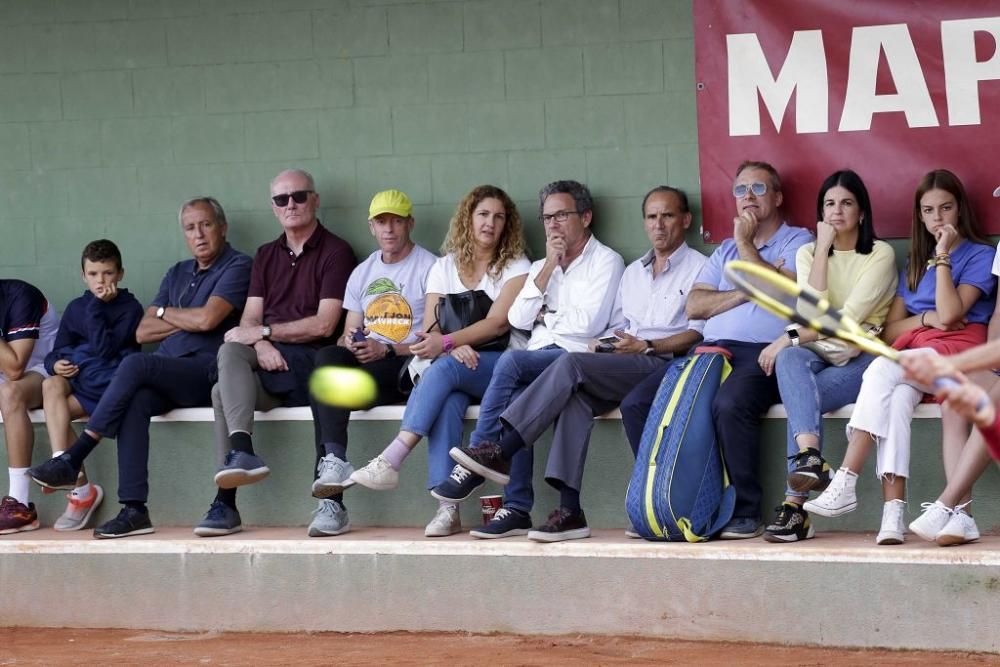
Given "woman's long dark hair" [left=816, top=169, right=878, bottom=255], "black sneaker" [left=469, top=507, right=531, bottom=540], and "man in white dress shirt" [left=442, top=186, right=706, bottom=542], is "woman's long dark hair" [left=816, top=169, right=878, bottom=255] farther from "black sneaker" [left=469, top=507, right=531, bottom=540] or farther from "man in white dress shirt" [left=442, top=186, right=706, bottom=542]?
"black sneaker" [left=469, top=507, right=531, bottom=540]

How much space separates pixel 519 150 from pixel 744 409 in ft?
6.16

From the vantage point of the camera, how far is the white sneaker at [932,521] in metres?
4.94

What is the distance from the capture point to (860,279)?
5.52m

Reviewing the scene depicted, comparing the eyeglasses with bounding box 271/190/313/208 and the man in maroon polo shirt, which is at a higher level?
the eyeglasses with bounding box 271/190/313/208

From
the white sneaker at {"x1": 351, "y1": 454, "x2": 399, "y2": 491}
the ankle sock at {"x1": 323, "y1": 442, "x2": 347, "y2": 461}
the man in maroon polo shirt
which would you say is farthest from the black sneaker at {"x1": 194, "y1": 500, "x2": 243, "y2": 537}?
the white sneaker at {"x1": 351, "y1": 454, "x2": 399, "y2": 491}

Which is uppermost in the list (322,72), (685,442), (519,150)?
(322,72)

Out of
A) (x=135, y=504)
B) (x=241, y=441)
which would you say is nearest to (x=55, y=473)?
(x=135, y=504)

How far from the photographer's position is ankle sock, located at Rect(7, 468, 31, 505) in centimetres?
636

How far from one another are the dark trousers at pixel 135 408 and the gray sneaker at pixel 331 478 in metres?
0.84

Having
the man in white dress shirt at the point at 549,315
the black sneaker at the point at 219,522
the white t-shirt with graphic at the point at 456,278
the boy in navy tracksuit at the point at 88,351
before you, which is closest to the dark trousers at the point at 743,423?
the man in white dress shirt at the point at 549,315

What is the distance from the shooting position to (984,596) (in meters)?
4.76

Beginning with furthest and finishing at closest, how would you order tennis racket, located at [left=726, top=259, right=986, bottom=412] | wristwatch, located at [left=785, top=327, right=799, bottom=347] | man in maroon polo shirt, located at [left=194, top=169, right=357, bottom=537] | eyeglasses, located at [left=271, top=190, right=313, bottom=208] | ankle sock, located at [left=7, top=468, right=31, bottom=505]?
eyeglasses, located at [left=271, top=190, right=313, bottom=208], ankle sock, located at [left=7, top=468, right=31, bottom=505], man in maroon polo shirt, located at [left=194, top=169, right=357, bottom=537], wristwatch, located at [left=785, top=327, right=799, bottom=347], tennis racket, located at [left=726, top=259, right=986, bottom=412]

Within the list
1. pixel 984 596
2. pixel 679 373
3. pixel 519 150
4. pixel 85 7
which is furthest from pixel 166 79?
pixel 984 596

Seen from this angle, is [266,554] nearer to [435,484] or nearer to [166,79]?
[435,484]
